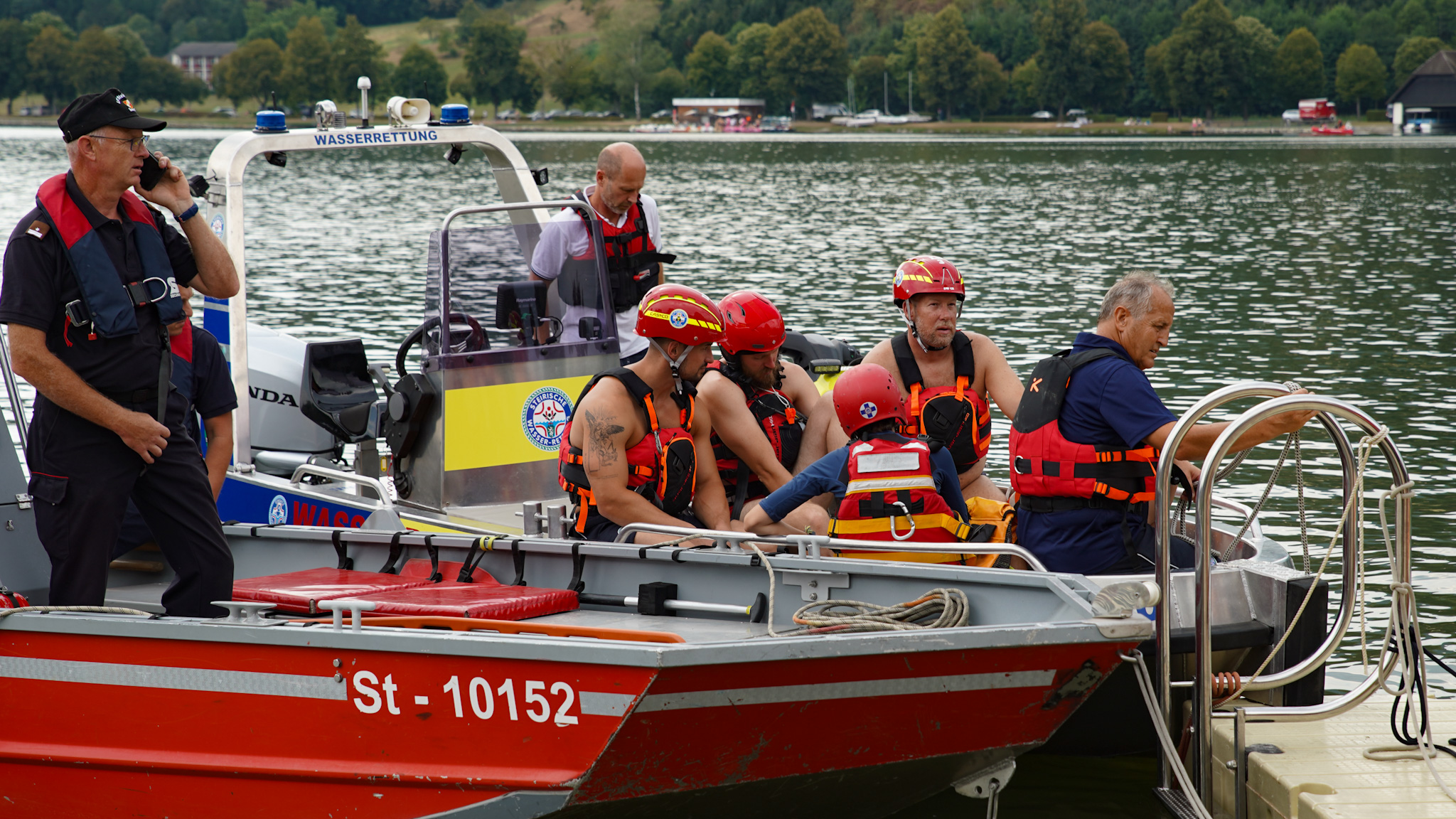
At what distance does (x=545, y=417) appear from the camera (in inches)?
259

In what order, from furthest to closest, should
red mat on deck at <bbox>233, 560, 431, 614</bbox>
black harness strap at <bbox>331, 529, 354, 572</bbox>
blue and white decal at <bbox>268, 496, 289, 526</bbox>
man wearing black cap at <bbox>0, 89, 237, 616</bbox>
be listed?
blue and white decal at <bbox>268, 496, 289, 526</bbox> → black harness strap at <bbox>331, 529, 354, 572</bbox> → red mat on deck at <bbox>233, 560, 431, 614</bbox> → man wearing black cap at <bbox>0, 89, 237, 616</bbox>

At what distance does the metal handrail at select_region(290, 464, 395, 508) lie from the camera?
19.1 ft

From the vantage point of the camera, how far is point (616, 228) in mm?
7051

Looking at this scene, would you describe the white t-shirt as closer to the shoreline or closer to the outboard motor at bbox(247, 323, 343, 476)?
the outboard motor at bbox(247, 323, 343, 476)

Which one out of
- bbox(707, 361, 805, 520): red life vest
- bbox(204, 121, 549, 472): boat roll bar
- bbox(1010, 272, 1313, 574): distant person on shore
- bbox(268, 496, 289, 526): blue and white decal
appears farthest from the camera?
bbox(268, 496, 289, 526): blue and white decal

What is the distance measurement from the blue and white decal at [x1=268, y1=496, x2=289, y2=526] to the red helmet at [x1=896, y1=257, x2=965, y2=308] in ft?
9.39

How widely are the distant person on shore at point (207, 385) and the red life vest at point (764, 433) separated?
1812mm

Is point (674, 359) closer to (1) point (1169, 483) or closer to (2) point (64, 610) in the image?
(1) point (1169, 483)

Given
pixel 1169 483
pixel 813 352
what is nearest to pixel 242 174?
pixel 813 352

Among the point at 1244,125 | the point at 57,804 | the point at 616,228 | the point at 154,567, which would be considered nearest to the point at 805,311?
the point at 616,228

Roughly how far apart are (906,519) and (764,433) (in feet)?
3.39

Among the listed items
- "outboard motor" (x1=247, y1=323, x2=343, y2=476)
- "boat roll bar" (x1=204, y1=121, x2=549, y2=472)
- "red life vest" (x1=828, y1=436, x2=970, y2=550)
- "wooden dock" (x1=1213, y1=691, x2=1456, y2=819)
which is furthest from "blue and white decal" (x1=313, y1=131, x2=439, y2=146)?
"wooden dock" (x1=1213, y1=691, x2=1456, y2=819)

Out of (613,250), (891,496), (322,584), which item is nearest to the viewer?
(891,496)

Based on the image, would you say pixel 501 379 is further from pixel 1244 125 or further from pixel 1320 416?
pixel 1244 125
